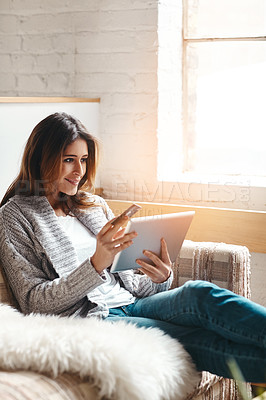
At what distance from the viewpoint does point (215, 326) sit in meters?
1.72

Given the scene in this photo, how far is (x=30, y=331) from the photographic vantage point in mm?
1520

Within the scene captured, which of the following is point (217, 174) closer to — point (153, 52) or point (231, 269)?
point (153, 52)

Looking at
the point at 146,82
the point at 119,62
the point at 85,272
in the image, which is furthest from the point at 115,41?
the point at 85,272

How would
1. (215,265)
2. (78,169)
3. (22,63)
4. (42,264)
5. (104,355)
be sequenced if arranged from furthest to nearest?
(22,63) → (215,265) → (78,169) → (42,264) → (104,355)

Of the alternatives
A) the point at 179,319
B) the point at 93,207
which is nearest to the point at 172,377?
the point at 179,319

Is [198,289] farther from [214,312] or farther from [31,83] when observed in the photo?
[31,83]

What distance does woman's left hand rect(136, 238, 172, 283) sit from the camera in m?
1.83

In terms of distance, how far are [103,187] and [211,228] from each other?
565mm

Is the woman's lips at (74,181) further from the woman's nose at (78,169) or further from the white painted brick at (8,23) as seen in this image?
the white painted brick at (8,23)

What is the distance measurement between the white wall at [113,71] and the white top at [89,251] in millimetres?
718

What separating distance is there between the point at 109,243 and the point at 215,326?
0.38 meters

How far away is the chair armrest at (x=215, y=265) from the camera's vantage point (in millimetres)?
2043

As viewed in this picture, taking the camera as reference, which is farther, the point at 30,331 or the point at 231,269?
the point at 231,269

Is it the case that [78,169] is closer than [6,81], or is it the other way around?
[78,169]
